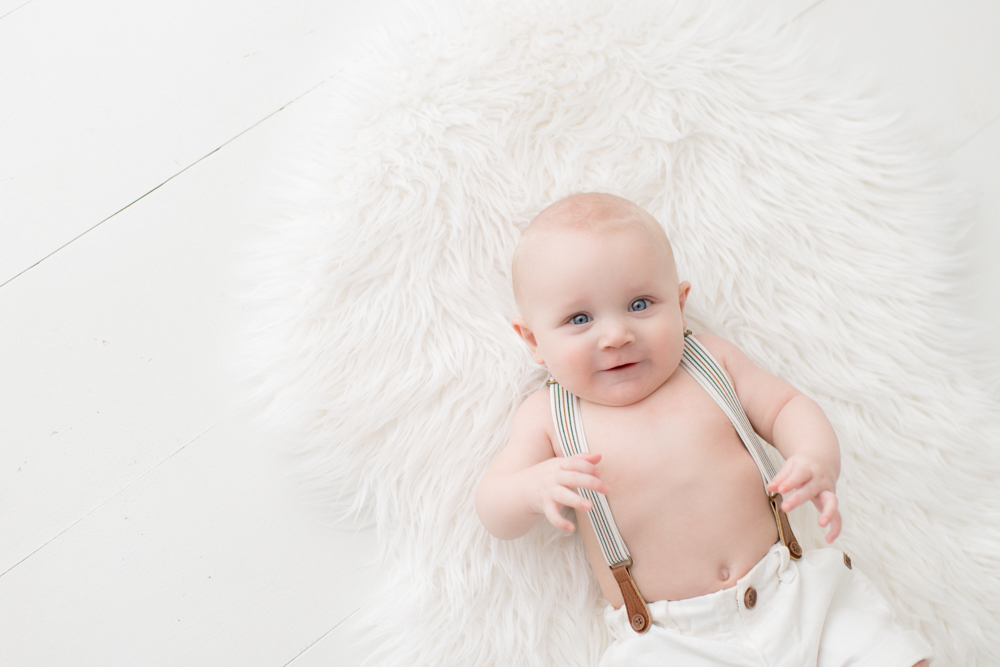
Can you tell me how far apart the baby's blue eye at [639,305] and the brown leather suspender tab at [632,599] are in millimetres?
386

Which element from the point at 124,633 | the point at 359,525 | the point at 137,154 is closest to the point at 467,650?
the point at 359,525

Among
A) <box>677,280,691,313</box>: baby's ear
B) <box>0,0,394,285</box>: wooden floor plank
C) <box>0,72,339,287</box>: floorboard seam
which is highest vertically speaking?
<box>0,0,394,285</box>: wooden floor plank

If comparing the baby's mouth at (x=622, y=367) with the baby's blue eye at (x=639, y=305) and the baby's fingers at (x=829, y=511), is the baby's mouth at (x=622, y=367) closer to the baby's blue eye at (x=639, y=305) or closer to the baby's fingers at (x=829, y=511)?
the baby's blue eye at (x=639, y=305)

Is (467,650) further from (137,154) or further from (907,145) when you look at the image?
(907,145)

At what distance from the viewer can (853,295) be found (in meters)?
1.23

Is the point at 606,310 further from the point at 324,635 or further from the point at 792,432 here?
the point at 324,635

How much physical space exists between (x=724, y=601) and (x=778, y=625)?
0.27 feet

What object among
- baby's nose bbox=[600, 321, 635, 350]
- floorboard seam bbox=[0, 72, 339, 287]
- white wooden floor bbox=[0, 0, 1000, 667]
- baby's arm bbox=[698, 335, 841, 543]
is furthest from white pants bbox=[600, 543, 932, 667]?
floorboard seam bbox=[0, 72, 339, 287]

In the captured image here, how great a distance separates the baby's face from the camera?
1018mm

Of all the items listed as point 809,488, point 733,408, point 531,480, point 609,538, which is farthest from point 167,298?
point 809,488

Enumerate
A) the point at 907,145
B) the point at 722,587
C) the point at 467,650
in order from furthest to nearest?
the point at 907,145, the point at 467,650, the point at 722,587

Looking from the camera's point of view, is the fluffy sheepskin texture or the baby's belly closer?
the baby's belly

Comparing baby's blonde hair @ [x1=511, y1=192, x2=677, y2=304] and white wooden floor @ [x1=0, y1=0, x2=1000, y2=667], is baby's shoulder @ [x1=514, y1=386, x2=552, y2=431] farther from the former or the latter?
white wooden floor @ [x1=0, y1=0, x2=1000, y2=667]

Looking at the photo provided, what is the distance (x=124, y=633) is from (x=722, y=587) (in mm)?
1009
